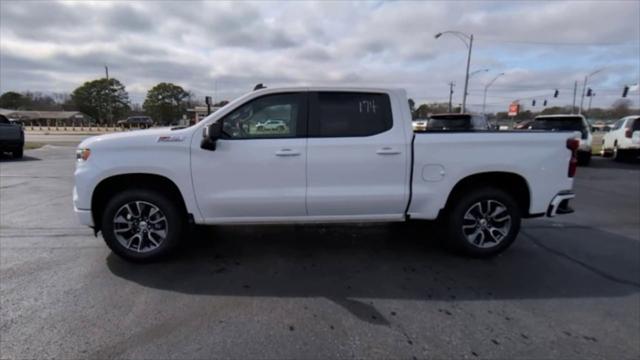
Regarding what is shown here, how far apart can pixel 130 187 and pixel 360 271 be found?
2.70 meters

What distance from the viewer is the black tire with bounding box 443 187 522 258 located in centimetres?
487

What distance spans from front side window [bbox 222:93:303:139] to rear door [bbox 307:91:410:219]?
193mm

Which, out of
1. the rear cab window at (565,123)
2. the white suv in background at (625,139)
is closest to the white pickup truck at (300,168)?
the rear cab window at (565,123)

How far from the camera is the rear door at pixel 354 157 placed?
4.58 m

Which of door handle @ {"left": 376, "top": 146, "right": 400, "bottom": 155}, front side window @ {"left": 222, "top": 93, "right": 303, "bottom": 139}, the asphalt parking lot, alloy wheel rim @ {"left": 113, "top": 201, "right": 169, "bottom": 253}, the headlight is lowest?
the asphalt parking lot

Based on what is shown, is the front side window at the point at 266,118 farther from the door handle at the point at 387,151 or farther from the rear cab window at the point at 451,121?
the rear cab window at the point at 451,121

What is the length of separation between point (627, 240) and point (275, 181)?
4.97 metres

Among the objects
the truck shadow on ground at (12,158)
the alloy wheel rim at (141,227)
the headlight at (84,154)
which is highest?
the headlight at (84,154)

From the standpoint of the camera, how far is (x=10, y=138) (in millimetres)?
16719

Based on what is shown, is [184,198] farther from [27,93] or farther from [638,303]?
[27,93]

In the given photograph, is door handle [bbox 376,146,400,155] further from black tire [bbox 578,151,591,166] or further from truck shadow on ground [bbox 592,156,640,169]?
truck shadow on ground [bbox 592,156,640,169]

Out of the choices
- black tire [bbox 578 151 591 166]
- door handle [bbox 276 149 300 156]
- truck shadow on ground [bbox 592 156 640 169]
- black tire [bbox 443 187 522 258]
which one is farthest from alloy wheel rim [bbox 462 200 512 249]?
truck shadow on ground [bbox 592 156 640 169]

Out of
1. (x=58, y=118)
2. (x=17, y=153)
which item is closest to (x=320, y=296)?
(x=17, y=153)

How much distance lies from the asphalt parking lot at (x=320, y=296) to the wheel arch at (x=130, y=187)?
0.60m
